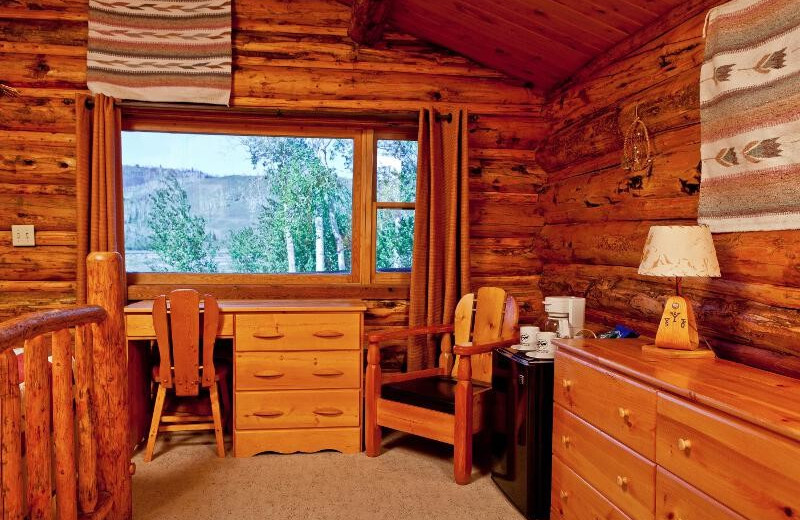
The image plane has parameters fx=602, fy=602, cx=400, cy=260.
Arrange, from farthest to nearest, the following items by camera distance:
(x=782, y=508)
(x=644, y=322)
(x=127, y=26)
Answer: (x=127, y=26), (x=644, y=322), (x=782, y=508)

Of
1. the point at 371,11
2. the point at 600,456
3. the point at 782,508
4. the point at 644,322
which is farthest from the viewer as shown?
the point at 371,11

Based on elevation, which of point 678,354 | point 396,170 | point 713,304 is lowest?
point 678,354

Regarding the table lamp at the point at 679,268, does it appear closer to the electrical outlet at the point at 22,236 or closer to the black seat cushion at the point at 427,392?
the black seat cushion at the point at 427,392

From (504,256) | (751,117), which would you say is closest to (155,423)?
(504,256)

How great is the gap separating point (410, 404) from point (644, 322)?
4.01 feet

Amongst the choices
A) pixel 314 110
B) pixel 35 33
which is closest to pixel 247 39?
pixel 314 110

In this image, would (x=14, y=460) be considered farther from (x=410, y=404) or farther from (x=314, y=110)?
(x=314, y=110)

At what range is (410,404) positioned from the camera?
3133 mm

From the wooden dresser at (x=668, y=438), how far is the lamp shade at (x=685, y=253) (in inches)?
12.3

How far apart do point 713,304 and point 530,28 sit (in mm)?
1744

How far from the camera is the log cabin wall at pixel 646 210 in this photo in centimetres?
209

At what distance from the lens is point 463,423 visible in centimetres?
291

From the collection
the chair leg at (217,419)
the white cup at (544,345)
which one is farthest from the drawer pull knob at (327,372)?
the white cup at (544,345)

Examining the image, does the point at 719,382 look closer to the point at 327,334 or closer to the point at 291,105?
the point at 327,334
